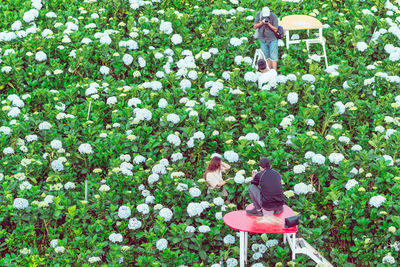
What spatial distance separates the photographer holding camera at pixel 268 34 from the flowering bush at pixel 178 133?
405 millimetres

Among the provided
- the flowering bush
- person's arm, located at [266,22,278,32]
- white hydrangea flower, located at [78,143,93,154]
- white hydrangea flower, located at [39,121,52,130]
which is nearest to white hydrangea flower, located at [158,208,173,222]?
the flowering bush

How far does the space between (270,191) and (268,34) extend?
471cm

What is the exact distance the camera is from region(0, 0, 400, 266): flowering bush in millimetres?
7832

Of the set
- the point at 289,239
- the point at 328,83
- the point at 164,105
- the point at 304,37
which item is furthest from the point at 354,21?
the point at 289,239

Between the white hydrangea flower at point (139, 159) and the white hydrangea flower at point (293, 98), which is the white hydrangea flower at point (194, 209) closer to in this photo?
the white hydrangea flower at point (139, 159)

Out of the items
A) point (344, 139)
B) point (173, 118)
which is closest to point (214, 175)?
point (173, 118)

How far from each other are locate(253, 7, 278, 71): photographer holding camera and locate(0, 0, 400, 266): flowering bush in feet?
1.33

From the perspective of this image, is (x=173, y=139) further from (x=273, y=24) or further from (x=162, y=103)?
(x=273, y=24)

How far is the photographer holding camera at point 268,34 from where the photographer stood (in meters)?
11.1

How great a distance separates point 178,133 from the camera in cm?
923

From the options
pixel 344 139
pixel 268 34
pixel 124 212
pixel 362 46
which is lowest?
pixel 362 46

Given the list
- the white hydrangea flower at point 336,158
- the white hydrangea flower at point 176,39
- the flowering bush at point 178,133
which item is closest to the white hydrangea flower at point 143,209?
the flowering bush at point 178,133

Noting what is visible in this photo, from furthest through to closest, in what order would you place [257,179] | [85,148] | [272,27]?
[272,27], [85,148], [257,179]

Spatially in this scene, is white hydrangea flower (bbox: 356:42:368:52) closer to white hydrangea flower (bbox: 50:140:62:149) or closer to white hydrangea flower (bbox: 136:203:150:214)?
white hydrangea flower (bbox: 136:203:150:214)
